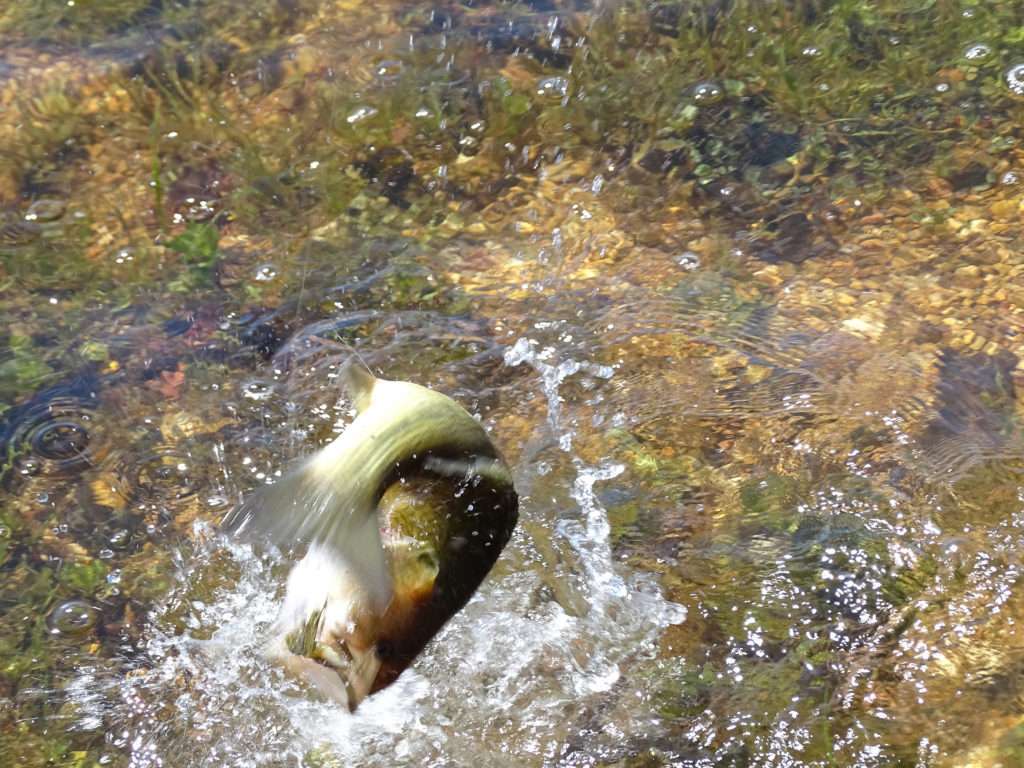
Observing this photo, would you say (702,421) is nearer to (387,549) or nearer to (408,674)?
(408,674)

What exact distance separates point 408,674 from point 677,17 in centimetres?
386

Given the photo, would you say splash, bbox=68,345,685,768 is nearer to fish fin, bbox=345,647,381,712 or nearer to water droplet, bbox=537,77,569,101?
fish fin, bbox=345,647,381,712

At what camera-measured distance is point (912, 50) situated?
5.37 m

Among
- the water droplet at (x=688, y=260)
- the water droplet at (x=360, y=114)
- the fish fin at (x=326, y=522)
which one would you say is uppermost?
the fish fin at (x=326, y=522)

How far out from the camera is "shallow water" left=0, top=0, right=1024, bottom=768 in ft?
10.3

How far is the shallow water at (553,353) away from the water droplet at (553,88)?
0.02 metres

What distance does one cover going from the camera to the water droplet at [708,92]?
17.4ft

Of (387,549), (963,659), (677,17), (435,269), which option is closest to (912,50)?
(677,17)

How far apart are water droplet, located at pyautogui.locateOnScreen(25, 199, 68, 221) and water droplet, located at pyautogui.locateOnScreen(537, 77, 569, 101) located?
231cm

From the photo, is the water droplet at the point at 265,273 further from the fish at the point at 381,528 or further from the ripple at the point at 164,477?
the fish at the point at 381,528

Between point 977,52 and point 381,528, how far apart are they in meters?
4.42

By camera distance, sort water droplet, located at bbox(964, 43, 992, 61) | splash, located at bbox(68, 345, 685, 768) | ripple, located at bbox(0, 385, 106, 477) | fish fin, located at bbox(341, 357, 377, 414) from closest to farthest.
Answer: fish fin, located at bbox(341, 357, 377, 414) → splash, located at bbox(68, 345, 685, 768) → ripple, located at bbox(0, 385, 106, 477) → water droplet, located at bbox(964, 43, 992, 61)

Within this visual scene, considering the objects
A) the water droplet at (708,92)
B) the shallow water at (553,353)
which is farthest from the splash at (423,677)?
the water droplet at (708,92)

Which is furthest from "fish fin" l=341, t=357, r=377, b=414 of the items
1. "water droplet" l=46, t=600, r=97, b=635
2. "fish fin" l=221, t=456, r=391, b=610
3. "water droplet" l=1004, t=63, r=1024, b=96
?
"water droplet" l=1004, t=63, r=1024, b=96
